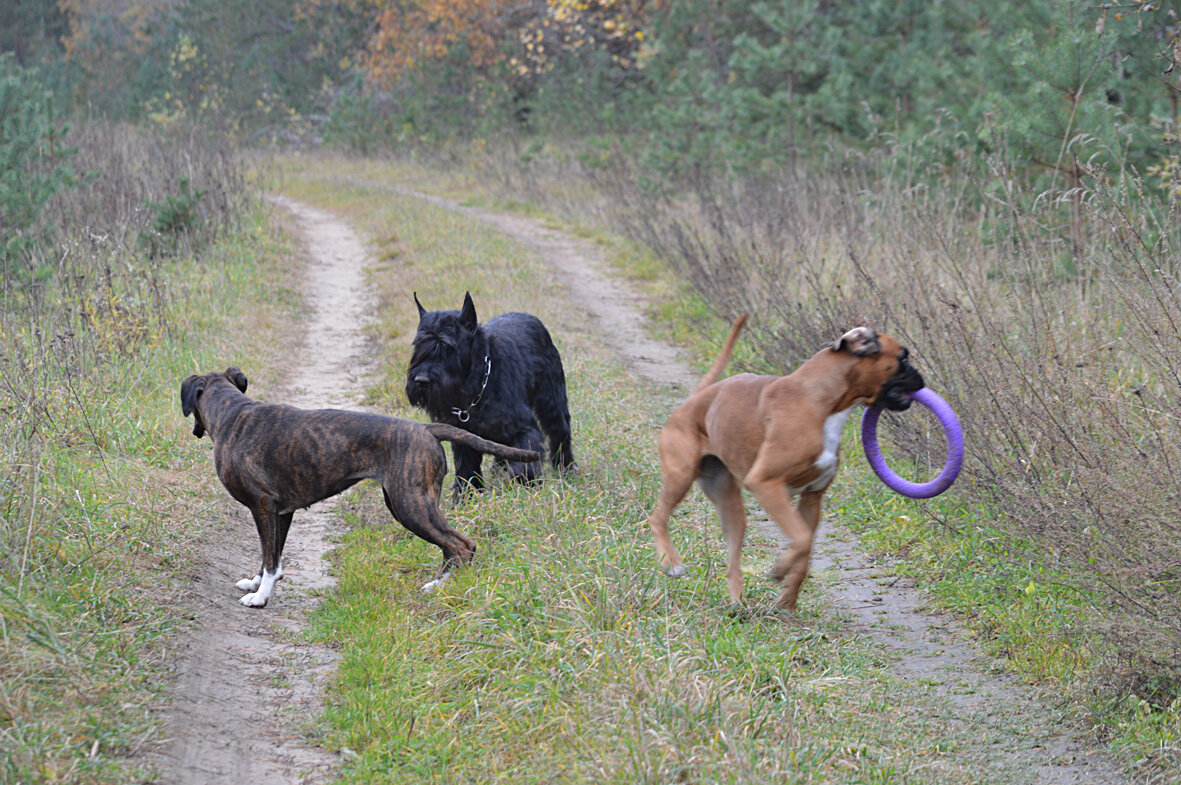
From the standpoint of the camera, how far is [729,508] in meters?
4.90

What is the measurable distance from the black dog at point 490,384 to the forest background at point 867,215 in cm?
210

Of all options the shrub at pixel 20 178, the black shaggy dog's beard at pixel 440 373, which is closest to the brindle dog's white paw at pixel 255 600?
the black shaggy dog's beard at pixel 440 373

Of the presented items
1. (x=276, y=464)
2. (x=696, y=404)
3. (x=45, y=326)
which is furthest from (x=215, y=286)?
(x=696, y=404)

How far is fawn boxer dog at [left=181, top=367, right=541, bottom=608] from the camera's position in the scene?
5.19 metres

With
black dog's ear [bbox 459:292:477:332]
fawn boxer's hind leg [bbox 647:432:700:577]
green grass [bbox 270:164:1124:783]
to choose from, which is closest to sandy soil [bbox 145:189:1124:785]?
green grass [bbox 270:164:1124:783]

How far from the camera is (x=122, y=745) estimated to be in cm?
365

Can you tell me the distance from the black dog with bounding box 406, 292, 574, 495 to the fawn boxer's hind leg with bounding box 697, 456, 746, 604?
177cm

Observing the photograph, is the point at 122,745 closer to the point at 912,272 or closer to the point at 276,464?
the point at 276,464

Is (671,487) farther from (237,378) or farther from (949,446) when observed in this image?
(237,378)

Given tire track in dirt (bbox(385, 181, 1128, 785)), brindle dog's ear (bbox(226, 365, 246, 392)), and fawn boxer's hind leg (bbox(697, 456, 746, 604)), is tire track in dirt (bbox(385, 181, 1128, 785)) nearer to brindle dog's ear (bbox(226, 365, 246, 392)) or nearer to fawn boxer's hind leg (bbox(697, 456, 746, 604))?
fawn boxer's hind leg (bbox(697, 456, 746, 604))

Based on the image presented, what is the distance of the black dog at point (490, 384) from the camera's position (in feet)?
19.9

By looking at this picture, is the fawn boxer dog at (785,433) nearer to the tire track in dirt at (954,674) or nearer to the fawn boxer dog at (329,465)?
the tire track in dirt at (954,674)

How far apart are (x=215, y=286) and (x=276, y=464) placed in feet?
25.6

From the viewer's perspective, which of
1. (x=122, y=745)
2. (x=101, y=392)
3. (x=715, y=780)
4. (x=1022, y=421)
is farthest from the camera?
(x=101, y=392)
